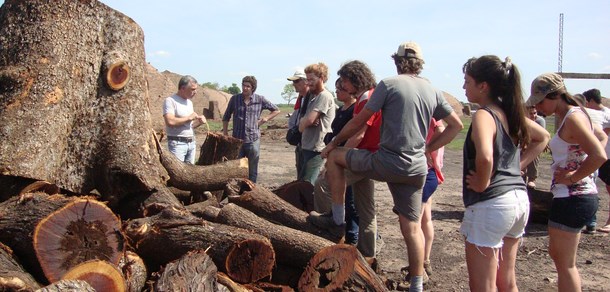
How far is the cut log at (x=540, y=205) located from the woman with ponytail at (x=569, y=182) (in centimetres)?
384

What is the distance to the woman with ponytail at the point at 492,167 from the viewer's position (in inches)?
133

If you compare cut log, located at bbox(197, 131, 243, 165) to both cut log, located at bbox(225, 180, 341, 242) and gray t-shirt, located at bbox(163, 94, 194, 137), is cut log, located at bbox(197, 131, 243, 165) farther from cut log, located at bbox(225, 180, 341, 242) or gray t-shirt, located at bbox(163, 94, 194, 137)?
cut log, located at bbox(225, 180, 341, 242)

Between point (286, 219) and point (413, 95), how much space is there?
1.69m

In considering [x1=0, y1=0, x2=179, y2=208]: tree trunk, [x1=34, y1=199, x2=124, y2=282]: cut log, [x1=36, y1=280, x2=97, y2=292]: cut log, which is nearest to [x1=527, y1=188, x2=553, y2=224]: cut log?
[x1=0, y1=0, x2=179, y2=208]: tree trunk

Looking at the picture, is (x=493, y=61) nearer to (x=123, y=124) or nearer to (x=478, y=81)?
(x=478, y=81)

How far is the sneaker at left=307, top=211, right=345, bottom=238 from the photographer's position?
197 inches

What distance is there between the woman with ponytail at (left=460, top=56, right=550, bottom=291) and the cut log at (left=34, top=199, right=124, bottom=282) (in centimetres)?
256

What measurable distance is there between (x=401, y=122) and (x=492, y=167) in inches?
47.7

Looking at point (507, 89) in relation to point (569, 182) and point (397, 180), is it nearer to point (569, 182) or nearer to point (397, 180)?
point (569, 182)

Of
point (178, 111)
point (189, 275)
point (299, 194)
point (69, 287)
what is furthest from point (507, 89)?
point (178, 111)

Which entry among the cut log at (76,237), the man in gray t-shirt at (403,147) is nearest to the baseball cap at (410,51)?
the man in gray t-shirt at (403,147)

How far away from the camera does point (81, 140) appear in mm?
5441

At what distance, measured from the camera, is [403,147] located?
14.7 feet

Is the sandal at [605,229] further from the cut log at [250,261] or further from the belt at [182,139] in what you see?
the belt at [182,139]
